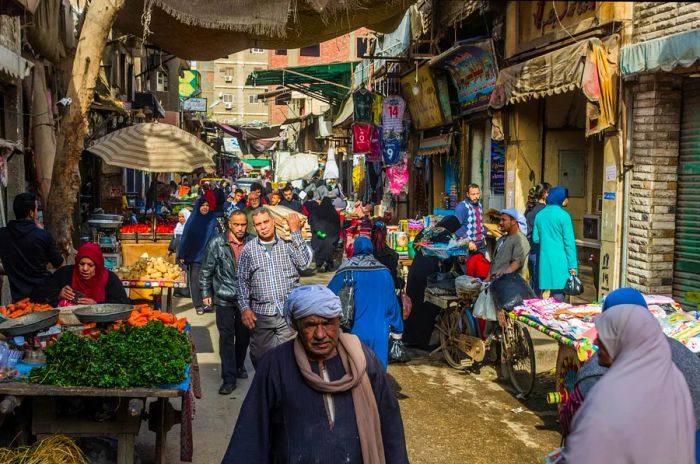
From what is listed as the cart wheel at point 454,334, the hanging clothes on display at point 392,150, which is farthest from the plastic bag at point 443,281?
the hanging clothes on display at point 392,150

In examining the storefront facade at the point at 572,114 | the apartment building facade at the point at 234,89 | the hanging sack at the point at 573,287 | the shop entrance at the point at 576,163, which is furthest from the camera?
the apartment building facade at the point at 234,89

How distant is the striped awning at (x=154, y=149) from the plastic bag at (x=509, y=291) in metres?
6.59

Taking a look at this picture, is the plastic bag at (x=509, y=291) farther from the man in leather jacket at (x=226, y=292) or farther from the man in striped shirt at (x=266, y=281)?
the man in leather jacket at (x=226, y=292)

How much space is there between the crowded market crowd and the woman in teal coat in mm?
13

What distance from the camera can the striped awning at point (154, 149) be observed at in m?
12.6

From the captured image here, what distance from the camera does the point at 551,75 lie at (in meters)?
11.0

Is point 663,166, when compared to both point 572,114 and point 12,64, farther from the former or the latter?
point 12,64

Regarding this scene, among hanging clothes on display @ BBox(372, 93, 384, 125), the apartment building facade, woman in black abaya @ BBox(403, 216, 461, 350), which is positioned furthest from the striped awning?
the apartment building facade

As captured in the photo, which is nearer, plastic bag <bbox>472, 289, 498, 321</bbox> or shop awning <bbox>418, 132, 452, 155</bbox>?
plastic bag <bbox>472, 289, 498, 321</bbox>

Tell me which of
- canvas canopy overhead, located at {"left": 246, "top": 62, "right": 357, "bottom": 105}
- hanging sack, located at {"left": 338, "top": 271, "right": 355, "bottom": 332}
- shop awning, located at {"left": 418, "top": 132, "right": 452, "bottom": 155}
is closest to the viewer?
hanging sack, located at {"left": 338, "top": 271, "right": 355, "bottom": 332}

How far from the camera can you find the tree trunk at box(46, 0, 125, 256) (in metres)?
6.71

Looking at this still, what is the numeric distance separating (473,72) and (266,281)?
9742mm

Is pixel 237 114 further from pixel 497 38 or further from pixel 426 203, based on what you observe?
pixel 497 38

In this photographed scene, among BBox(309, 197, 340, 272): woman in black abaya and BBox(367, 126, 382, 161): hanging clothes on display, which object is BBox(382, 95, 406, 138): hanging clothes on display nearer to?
BBox(367, 126, 382, 161): hanging clothes on display
